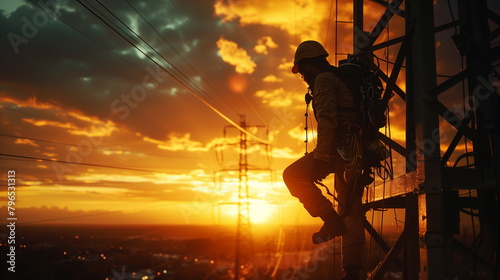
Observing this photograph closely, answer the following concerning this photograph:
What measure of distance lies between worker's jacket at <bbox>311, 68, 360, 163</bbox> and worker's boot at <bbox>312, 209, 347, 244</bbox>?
648 millimetres

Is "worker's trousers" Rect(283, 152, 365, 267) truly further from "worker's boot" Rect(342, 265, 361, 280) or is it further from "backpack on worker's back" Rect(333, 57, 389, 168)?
"backpack on worker's back" Rect(333, 57, 389, 168)

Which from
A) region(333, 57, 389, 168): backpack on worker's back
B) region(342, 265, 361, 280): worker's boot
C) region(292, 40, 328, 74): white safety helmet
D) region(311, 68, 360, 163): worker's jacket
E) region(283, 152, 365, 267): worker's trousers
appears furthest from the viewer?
region(292, 40, 328, 74): white safety helmet

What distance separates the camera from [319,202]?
5145 millimetres

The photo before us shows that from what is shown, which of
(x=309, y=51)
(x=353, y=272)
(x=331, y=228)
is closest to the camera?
(x=331, y=228)

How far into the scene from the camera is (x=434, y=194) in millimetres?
4555

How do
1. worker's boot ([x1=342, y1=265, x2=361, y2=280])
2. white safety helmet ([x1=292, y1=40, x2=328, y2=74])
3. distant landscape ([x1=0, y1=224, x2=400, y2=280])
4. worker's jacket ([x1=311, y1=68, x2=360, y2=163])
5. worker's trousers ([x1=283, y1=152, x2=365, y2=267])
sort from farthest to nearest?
1. distant landscape ([x1=0, y1=224, x2=400, y2=280])
2. white safety helmet ([x1=292, y1=40, x2=328, y2=74])
3. worker's boot ([x1=342, y1=265, x2=361, y2=280])
4. worker's trousers ([x1=283, y1=152, x2=365, y2=267])
5. worker's jacket ([x1=311, y1=68, x2=360, y2=163])

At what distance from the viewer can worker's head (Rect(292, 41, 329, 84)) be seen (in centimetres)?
550

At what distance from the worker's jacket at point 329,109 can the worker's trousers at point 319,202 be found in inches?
12.8

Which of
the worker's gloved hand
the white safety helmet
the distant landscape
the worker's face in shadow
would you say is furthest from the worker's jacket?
the distant landscape

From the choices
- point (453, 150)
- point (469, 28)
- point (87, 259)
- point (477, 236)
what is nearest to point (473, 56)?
point (469, 28)

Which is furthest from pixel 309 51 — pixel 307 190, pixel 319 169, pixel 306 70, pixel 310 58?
pixel 307 190

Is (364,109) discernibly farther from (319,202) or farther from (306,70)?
(319,202)

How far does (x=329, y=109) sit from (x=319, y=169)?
68 cm

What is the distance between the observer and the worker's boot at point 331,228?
5047 mm
